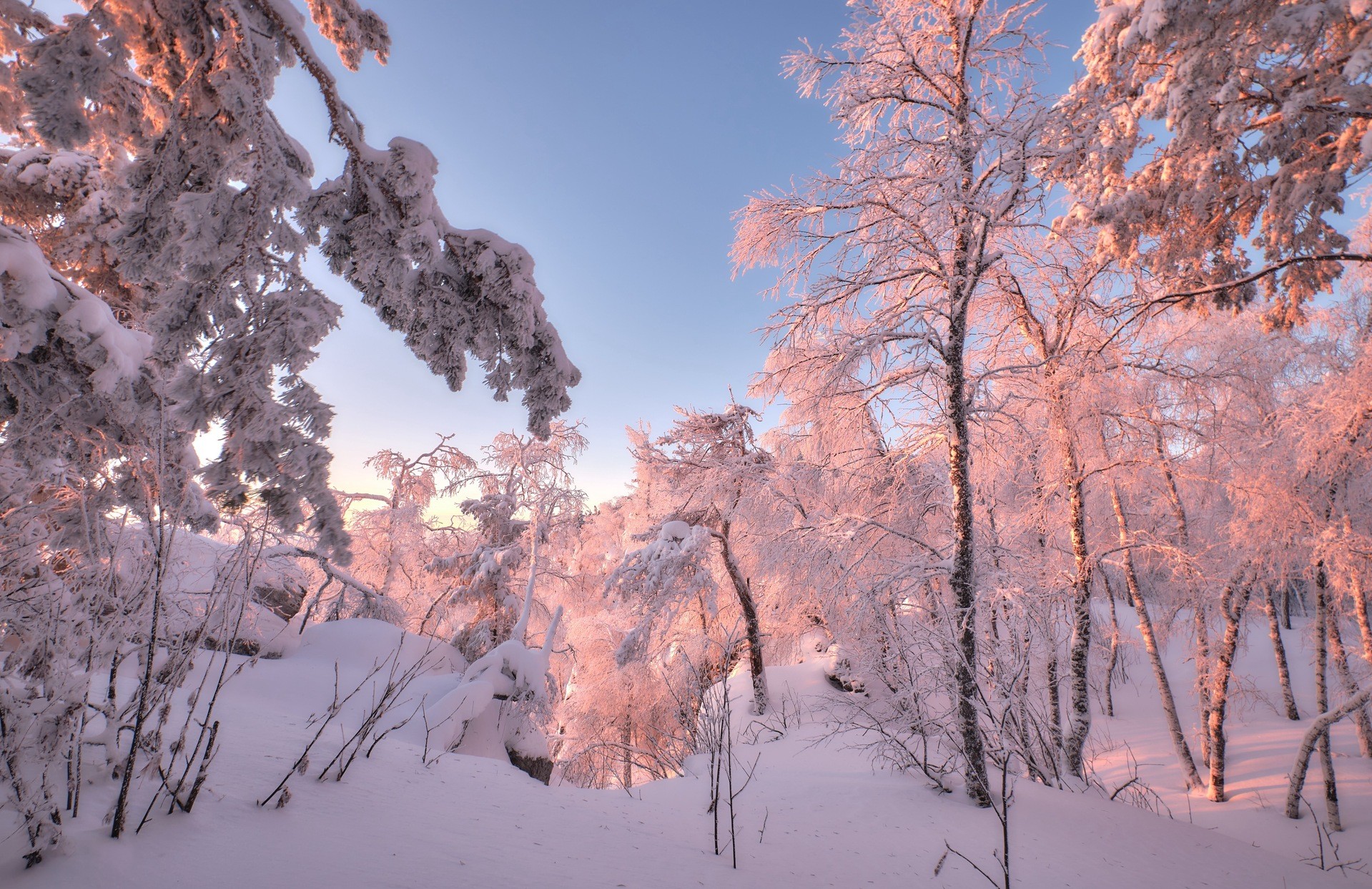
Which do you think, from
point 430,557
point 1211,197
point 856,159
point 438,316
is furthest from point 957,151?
point 430,557

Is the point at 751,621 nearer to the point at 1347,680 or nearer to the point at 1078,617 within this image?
the point at 1078,617

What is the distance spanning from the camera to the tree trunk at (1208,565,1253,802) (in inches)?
368

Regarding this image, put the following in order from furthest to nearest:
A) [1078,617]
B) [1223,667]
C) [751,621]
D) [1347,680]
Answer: [751,621] → [1223,667] → [1347,680] → [1078,617]

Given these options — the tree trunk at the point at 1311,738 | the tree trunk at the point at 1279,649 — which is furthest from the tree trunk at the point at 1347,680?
the tree trunk at the point at 1311,738

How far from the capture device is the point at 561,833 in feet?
11.8

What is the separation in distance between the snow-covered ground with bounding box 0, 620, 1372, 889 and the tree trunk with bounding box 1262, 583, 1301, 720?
14.2 feet

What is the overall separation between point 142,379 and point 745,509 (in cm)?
901

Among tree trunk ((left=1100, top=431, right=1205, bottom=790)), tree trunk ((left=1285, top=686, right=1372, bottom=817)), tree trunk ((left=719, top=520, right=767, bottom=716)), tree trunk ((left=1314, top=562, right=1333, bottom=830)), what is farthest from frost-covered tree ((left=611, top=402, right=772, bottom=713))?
tree trunk ((left=1314, top=562, right=1333, bottom=830))

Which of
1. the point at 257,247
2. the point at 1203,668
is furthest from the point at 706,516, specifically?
the point at 1203,668

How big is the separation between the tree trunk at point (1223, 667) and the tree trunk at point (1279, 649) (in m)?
1.46

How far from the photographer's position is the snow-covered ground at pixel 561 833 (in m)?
2.40

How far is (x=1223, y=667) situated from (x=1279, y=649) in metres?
4.61

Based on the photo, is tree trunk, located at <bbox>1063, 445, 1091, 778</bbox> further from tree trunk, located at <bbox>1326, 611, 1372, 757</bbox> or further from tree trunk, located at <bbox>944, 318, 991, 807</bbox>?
tree trunk, located at <bbox>1326, 611, 1372, 757</bbox>

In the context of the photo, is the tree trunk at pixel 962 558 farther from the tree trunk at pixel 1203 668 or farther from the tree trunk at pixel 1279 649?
the tree trunk at pixel 1279 649
